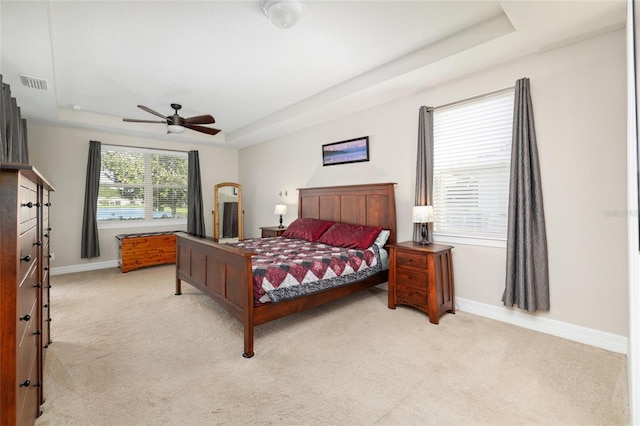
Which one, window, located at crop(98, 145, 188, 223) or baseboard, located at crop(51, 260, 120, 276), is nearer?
baseboard, located at crop(51, 260, 120, 276)

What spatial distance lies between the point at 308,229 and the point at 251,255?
7.07 feet

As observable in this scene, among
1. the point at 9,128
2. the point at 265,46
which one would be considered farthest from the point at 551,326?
the point at 9,128

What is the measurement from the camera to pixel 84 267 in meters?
5.19

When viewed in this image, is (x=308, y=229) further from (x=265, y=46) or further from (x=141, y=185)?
(x=141, y=185)

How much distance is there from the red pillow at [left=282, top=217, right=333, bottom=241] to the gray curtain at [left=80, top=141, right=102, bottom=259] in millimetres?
3473

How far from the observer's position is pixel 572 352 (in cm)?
230

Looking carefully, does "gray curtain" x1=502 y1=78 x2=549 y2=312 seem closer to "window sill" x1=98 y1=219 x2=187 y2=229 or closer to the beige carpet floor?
A: the beige carpet floor

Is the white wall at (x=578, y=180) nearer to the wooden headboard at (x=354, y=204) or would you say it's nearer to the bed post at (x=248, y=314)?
the wooden headboard at (x=354, y=204)

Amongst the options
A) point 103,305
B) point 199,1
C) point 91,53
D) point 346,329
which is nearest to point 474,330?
point 346,329

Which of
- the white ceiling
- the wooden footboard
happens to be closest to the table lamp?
the white ceiling

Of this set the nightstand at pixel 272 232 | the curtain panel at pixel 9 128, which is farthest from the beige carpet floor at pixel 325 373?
the nightstand at pixel 272 232

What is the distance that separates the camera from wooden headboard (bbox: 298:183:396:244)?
3.82 meters

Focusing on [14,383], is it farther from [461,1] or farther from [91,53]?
[461,1]

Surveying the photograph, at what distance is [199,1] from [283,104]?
235 cm
